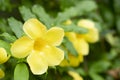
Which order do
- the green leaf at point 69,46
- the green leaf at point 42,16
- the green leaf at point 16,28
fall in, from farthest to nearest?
1. the green leaf at point 69,46
2. the green leaf at point 42,16
3. the green leaf at point 16,28

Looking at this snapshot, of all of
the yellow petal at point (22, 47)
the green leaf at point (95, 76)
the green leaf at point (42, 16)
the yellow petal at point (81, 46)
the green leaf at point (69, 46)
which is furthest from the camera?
the green leaf at point (95, 76)

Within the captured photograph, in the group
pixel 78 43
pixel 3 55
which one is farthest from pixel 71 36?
pixel 3 55

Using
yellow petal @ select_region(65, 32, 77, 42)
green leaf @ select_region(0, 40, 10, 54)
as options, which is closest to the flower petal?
yellow petal @ select_region(65, 32, 77, 42)

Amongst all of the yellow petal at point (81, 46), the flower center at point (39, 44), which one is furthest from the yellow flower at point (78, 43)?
the flower center at point (39, 44)

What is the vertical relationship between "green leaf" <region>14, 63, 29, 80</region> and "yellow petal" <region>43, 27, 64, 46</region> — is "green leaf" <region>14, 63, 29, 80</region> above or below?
below

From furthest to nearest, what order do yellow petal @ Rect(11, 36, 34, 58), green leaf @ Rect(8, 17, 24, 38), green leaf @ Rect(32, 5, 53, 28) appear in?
green leaf @ Rect(32, 5, 53, 28) → green leaf @ Rect(8, 17, 24, 38) → yellow petal @ Rect(11, 36, 34, 58)

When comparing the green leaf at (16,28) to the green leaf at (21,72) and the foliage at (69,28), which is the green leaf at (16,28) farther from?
the green leaf at (21,72)

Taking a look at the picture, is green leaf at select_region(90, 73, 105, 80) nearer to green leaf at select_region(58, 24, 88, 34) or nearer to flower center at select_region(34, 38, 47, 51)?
green leaf at select_region(58, 24, 88, 34)
